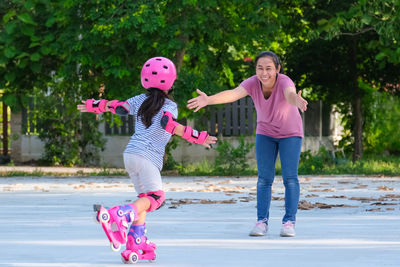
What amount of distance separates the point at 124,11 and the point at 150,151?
9.78m

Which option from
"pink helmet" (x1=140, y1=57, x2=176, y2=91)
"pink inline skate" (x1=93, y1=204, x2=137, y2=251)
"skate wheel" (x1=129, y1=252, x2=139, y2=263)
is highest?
"pink helmet" (x1=140, y1=57, x2=176, y2=91)

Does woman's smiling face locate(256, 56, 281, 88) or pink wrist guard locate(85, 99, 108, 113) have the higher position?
woman's smiling face locate(256, 56, 281, 88)

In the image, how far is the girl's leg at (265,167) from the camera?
310 inches

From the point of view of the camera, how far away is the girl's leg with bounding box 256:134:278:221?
25.8 ft

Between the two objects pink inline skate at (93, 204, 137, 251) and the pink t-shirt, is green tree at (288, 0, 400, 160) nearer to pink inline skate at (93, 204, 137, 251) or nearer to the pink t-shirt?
the pink t-shirt

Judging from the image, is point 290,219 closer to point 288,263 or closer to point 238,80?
point 288,263

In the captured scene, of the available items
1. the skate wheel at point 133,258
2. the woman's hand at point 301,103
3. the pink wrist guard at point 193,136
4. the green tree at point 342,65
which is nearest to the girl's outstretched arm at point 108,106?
the pink wrist guard at point 193,136

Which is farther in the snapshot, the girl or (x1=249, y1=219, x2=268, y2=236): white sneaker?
(x1=249, y1=219, x2=268, y2=236): white sneaker

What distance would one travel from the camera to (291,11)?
1916 cm

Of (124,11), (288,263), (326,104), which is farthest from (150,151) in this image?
(326,104)

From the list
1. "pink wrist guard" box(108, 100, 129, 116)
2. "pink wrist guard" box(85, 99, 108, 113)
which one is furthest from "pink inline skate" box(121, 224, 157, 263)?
"pink wrist guard" box(85, 99, 108, 113)

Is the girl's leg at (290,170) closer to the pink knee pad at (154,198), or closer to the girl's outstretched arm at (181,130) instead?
the girl's outstretched arm at (181,130)

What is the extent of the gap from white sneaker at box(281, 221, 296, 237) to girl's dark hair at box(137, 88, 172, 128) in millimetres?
1998

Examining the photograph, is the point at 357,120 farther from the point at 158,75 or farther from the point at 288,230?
the point at 158,75
